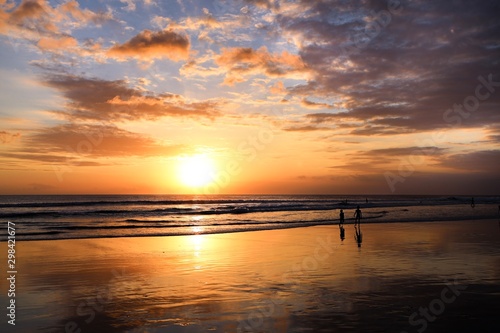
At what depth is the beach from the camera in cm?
1070

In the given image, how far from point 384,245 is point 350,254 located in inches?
193

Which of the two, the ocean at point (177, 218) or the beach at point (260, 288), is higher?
the ocean at point (177, 218)

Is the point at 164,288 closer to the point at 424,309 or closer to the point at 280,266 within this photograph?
the point at 280,266

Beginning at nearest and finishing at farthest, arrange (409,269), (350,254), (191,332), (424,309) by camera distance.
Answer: (191,332) < (424,309) < (409,269) < (350,254)

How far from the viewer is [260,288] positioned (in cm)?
1427

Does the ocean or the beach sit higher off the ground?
the ocean

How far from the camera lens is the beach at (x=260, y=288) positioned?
10703 millimetres

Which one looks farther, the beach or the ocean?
the ocean

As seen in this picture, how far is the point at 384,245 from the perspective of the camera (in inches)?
998

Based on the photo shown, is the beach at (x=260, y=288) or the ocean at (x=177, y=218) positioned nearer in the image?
the beach at (x=260, y=288)

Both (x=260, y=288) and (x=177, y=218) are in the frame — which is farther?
(x=177, y=218)

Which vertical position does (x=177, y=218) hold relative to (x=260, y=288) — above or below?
above

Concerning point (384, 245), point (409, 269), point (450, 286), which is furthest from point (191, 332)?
point (384, 245)

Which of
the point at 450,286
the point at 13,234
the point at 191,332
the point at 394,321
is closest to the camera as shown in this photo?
the point at 191,332
